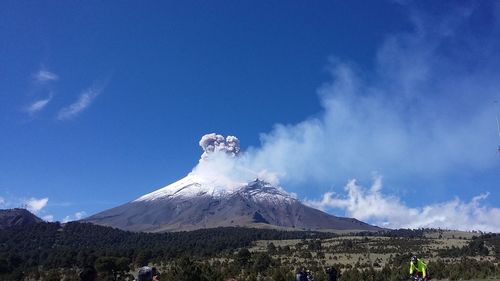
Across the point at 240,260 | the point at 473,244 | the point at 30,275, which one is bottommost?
the point at 30,275

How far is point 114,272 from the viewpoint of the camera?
185 ft

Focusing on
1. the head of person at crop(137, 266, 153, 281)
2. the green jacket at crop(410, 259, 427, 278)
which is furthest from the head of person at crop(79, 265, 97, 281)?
the green jacket at crop(410, 259, 427, 278)

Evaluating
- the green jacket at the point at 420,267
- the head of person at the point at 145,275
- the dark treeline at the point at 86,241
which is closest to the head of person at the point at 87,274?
the head of person at the point at 145,275

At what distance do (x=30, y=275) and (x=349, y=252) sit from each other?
170 ft

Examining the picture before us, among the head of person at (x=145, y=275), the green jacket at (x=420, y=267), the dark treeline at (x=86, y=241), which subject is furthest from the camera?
the dark treeline at (x=86, y=241)

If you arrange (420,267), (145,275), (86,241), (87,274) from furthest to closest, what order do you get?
(86,241) → (420,267) → (145,275) → (87,274)

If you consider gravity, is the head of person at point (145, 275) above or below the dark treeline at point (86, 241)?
below

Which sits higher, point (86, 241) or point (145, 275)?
point (86, 241)

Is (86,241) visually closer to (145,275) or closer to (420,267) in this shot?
(420,267)

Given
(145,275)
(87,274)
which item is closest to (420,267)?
(145,275)

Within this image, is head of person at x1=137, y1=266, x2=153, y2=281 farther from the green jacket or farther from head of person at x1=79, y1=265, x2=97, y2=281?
the green jacket

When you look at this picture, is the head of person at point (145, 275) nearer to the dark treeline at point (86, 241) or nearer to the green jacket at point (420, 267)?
the green jacket at point (420, 267)

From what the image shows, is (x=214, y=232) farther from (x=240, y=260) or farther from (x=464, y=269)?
(x=464, y=269)

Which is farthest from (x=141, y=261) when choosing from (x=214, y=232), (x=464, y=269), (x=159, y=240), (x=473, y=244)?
(x=214, y=232)
